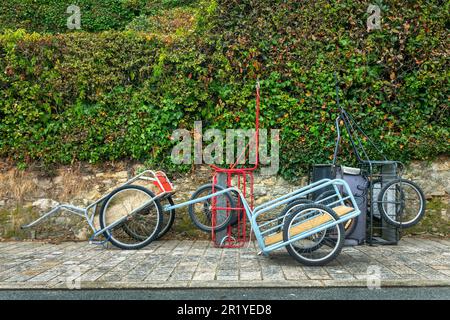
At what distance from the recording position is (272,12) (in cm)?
762

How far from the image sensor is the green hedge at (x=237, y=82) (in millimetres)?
7422

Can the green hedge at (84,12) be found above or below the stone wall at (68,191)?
above

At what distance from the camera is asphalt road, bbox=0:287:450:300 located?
425 centimetres

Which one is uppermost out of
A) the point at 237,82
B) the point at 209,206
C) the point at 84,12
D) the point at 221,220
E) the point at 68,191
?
the point at 84,12

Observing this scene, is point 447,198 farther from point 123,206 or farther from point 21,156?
point 21,156

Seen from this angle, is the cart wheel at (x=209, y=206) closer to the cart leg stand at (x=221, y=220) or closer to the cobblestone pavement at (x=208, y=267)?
the cart leg stand at (x=221, y=220)

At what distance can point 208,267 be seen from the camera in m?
5.35

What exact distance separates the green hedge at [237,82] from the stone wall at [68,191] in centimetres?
22

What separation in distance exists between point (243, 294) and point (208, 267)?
106 cm

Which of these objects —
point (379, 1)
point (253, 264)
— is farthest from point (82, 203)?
point (379, 1)

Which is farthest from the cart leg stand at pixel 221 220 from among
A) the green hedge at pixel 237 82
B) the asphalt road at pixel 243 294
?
the asphalt road at pixel 243 294

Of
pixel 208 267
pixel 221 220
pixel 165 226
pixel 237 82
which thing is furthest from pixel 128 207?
pixel 237 82

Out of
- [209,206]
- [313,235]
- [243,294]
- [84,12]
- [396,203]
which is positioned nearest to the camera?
[243,294]

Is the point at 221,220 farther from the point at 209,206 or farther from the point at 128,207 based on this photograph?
the point at 128,207
